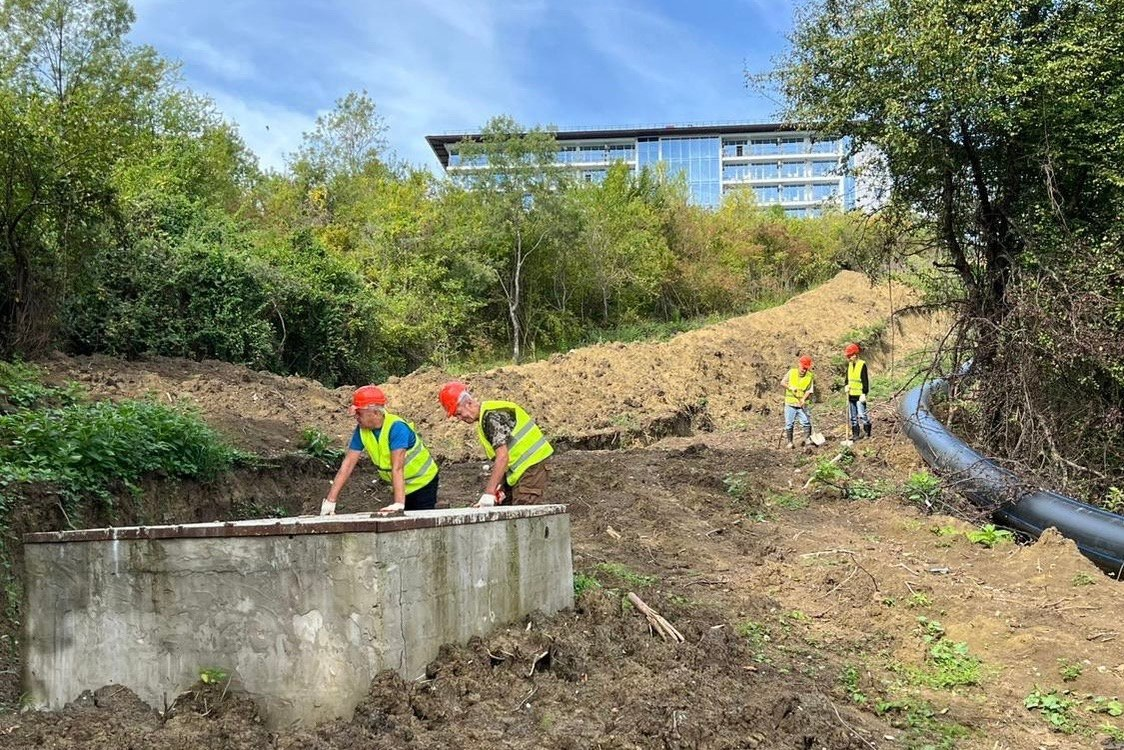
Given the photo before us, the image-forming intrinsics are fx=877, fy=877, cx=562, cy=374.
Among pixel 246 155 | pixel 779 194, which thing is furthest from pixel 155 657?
pixel 779 194

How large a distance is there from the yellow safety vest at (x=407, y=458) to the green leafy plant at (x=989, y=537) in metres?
5.92

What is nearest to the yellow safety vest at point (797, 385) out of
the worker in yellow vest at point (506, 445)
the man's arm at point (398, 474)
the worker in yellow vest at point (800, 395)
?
the worker in yellow vest at point (800, 395)

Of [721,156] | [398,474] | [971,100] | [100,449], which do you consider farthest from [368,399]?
[721,156]

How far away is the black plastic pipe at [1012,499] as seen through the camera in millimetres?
8594

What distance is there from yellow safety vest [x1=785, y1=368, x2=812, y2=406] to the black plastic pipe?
1.71 meters

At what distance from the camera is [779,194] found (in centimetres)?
8794

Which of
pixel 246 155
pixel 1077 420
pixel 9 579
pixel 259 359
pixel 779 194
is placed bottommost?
pixel 9 579

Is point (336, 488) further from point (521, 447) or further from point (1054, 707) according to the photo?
point (1054, 707)

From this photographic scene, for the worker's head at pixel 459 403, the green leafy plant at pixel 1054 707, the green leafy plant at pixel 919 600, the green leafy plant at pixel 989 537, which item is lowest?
the green leafy plant at pixel 1054 707

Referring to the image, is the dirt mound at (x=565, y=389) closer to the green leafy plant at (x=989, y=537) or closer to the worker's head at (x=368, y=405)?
the worker's head at (x=368, y=405)

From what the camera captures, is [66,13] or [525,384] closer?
[525,384]

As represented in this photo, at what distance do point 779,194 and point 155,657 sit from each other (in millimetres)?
89033

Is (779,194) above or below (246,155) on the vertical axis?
above

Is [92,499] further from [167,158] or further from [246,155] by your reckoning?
[246,155]
